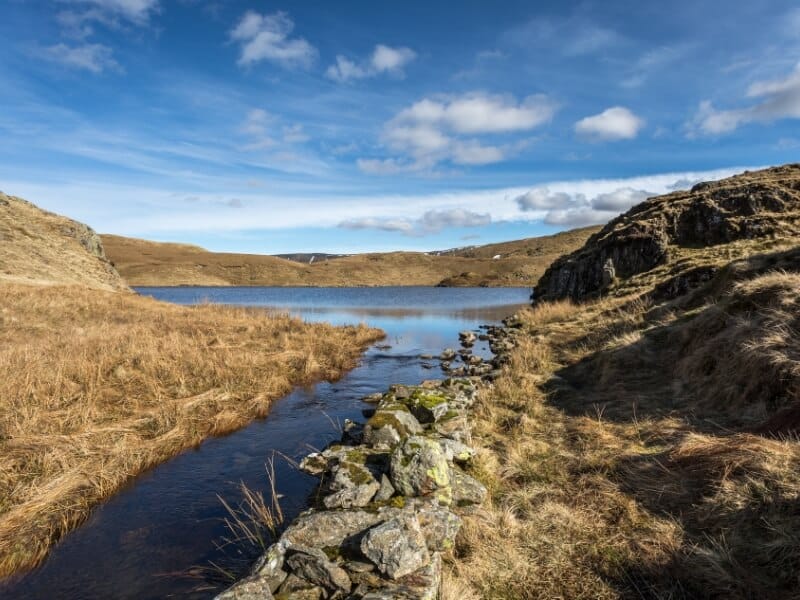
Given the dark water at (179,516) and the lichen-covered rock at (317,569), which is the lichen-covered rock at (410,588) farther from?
the dark water at (179,516)

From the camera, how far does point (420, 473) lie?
22.1 ft

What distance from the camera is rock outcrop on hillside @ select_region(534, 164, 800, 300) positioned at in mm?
28391

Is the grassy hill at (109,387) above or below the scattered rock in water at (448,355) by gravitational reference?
above

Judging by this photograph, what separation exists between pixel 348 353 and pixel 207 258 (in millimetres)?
156559

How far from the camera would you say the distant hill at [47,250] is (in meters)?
40.1

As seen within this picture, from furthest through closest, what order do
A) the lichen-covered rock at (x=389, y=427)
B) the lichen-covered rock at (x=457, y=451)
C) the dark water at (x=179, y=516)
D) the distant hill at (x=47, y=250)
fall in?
1. the distant hill at (x=47, y=250)
2. the lichen-covered rock at (x=389, y=427)
3. the lichen-covered rock at (x=457, y=451)
4. the dark water at (x=179, y=516)

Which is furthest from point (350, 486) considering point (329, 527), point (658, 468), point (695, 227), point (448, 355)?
point (695, 227)

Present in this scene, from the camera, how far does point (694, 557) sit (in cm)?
495

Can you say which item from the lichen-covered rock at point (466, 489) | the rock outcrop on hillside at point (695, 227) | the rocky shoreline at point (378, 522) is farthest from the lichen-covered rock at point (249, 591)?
the rock outcrop on hillside at point (695, 227)

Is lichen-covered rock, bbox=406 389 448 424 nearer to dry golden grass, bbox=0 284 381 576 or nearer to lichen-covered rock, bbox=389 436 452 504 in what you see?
lichen-covered rock, bbox=389 436 452 504

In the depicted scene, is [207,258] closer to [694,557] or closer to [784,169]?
[784,169]

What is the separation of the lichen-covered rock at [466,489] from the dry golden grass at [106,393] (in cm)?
670

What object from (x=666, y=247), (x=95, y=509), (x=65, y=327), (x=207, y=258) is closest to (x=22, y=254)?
(x=65, y=327)

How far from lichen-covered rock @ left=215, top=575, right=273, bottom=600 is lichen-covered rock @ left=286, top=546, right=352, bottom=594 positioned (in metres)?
0.38
